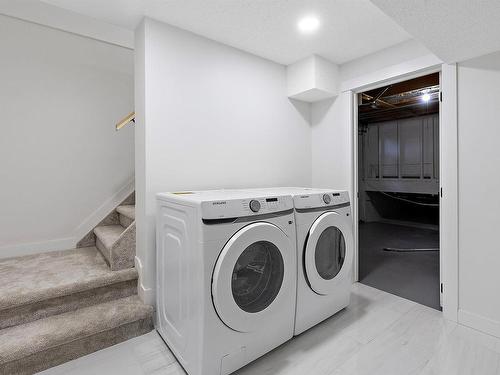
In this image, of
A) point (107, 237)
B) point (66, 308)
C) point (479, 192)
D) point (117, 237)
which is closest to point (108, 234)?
point (107, 237)

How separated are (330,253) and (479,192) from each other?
1.12 m

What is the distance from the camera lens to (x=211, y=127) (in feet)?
7.17

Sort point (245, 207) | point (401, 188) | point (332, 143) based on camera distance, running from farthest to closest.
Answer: point (401, 188) → point (332, 143) → point (245, 207)

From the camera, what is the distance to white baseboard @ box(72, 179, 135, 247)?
108 inches

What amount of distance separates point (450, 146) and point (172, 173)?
212 cm

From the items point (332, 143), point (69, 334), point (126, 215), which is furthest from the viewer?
point (332, 143)

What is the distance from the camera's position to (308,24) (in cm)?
197

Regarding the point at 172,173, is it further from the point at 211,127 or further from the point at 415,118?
the point at 415,118

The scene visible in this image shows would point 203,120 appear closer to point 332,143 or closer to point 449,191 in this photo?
point 332,143

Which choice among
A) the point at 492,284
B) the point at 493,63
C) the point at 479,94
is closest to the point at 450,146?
the point at 479,94

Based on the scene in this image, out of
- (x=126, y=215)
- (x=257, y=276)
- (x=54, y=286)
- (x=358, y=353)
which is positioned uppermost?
(x=126, y=215)

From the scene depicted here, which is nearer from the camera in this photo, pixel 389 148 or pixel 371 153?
pixel 389 148

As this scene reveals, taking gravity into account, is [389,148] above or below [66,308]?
above

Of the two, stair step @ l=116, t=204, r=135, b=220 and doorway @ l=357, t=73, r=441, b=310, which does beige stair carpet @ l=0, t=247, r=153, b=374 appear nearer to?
stair step @ l=116, t=204, r=135, b=220
